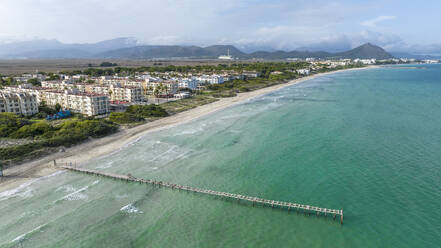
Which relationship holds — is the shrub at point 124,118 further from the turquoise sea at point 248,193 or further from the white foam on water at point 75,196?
the white foam on water at point 75,196

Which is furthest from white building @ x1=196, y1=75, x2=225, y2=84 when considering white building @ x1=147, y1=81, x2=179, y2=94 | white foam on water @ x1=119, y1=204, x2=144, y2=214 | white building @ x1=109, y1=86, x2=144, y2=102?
white foam on water @ x1=119, y1=204, x2=144, y2=214

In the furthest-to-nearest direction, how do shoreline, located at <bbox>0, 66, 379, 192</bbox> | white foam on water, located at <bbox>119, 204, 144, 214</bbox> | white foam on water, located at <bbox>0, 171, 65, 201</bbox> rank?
shoreline, located at <bbox>0, 66, 379, 192</bbox>, white foam on water, located at <bbox>0, 171, 65, 201</bbox>, white foam on water, located at <bbox>119, 204, 144, 214</bbox>

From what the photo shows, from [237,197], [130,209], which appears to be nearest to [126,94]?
[130,209]

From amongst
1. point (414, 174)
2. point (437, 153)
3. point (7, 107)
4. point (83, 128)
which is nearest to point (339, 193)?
point (414, 174)

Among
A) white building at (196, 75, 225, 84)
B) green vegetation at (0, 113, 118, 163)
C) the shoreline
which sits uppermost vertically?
white building at (196, 75, 225, 84)

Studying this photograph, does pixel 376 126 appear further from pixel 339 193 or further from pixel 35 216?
pixel 35 216

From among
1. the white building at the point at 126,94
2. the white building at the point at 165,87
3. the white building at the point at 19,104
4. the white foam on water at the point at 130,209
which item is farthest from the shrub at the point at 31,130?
the white building at the point at 165,87

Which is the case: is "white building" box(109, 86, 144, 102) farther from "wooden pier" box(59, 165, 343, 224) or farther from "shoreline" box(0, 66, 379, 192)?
"wooden pier" box(59, 165, 343, 224)
